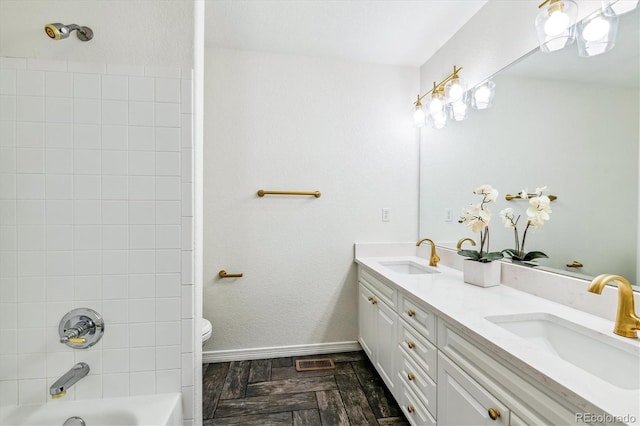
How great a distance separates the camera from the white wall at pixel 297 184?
86.2 inches

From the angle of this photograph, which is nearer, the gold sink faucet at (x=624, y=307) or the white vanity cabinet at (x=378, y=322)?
the gold sink faucet at (x=624, y=307)

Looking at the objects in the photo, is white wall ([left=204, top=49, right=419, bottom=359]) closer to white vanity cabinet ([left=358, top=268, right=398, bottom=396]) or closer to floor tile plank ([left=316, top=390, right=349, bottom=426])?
white vanity cabinet ([left=358, top=268, right=398, bottom=396])

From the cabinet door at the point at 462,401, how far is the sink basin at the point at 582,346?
235 mm

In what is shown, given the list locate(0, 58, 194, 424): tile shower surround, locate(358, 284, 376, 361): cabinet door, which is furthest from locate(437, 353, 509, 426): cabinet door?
locate(0, 58, 194, 424): tile shower surround

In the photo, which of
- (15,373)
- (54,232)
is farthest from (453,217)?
(15,373)

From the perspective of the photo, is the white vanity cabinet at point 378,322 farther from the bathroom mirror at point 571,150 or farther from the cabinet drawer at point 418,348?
the bathroom mirror at point 571,150

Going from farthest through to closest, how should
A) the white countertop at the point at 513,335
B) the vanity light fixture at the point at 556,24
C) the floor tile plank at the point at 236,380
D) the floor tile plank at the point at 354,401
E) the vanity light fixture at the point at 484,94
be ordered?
1. the floor tile plank at the point at 236,380
2. the vanity light fixture at the point at 484,94
3. the floor tile plank at the point at 354,401
4. the vanity light fixture at the point at 556,24
5. the white countertop at the point at 513,335

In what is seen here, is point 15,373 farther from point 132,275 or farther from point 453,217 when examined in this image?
point 453,217

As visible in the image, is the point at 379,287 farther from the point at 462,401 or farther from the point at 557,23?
the point at 557,23

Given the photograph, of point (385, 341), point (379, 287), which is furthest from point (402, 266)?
point (385, 341)

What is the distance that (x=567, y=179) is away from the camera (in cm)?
128

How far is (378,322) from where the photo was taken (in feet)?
6.23

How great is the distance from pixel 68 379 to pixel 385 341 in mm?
1518

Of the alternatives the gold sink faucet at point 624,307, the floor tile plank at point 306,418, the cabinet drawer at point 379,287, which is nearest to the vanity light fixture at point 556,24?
the gold sink faucet at point 624,307
